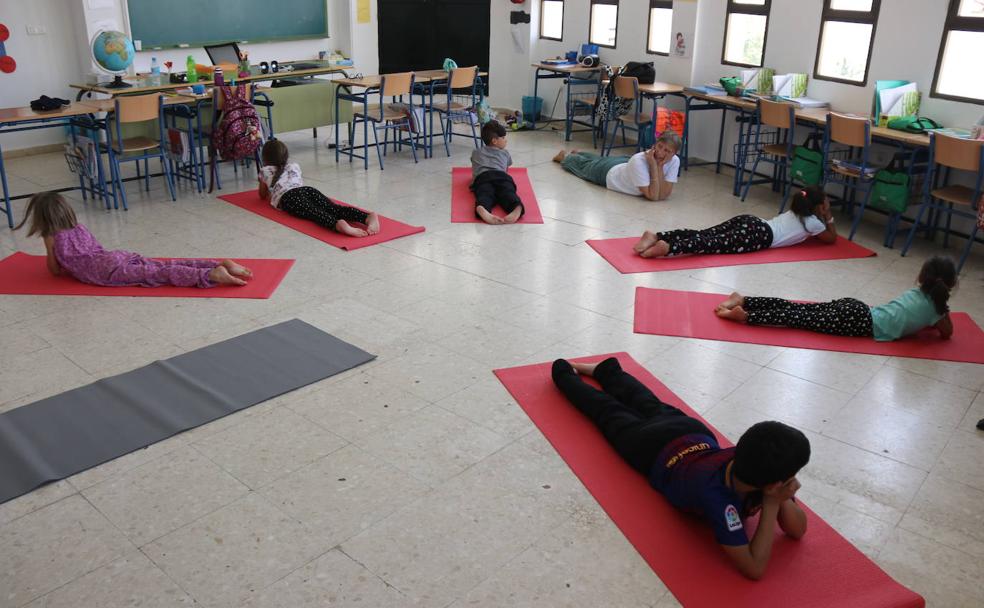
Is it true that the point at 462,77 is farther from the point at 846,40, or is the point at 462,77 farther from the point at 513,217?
the point at 846,40

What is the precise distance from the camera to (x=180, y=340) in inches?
155

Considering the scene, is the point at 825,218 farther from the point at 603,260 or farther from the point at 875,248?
the point at 603,260

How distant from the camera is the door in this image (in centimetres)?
1034

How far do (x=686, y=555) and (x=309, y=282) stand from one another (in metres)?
2.90

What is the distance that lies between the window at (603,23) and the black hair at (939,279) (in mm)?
5545

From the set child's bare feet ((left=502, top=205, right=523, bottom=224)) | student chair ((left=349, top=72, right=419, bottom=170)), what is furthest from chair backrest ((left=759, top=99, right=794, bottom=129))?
student chair ((left=349, top=72, right=419, bottom=170))

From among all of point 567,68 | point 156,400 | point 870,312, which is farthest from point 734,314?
point 567,68

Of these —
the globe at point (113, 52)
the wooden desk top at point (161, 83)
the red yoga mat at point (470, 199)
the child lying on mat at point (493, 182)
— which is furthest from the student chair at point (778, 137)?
the globe at point (113, 52)

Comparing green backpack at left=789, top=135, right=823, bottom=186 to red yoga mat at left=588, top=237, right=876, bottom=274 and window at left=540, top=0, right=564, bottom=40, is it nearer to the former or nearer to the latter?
red yoga mat at left=588, top=237, right=876, bottom=274

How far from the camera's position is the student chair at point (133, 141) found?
Result: 5.83 meters

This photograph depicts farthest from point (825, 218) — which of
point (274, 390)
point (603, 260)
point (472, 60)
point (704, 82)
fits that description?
point (472, 60)

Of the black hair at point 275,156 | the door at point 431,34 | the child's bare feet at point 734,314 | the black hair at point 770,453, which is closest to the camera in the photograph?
the black hair at point 770,453

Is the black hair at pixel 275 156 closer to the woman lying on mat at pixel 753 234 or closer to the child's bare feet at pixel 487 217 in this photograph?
the child's bare feet at pixel 487 217

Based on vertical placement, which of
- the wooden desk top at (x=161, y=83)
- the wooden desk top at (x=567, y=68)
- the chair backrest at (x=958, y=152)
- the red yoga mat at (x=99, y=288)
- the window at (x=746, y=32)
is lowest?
the red yoga mat at (x=99, y=288)
